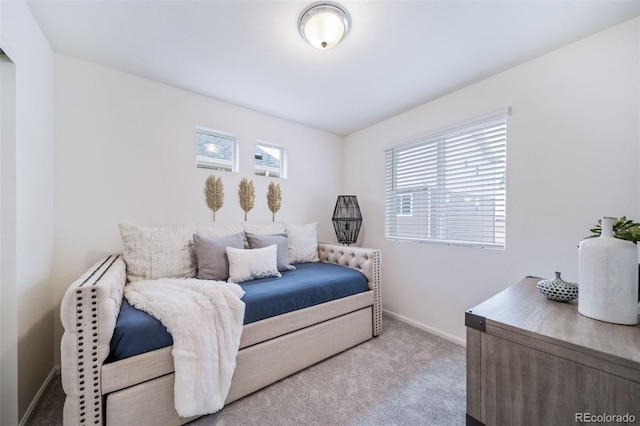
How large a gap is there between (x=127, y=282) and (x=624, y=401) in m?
2.64

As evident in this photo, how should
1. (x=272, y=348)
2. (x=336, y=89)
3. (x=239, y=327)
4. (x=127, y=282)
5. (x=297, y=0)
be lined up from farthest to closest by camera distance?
1. (x=336, y=89)
2. (x=127, y=282)
3. (x=272, y=348)
4. (x=239, y=327)
5. (x=297, y=0)

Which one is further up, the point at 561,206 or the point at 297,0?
the point at 297,0

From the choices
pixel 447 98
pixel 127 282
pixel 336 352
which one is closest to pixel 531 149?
pixel 447 98

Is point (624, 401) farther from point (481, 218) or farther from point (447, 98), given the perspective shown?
point (447, 98)

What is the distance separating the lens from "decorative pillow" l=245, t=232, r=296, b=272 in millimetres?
2383

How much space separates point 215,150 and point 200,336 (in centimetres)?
194

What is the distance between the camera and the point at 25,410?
1.38 meters

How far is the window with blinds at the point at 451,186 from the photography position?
209 centimetres

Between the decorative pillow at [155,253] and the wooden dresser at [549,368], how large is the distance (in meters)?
2.06

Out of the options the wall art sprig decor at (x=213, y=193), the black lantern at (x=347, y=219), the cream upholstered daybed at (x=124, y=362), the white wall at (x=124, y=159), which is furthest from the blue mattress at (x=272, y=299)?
the wall art sprig decor at (x=213, y=193)

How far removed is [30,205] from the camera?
147cm

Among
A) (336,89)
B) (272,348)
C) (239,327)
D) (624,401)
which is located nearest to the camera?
(624,401)

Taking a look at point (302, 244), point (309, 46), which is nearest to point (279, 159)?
point (302, 244)

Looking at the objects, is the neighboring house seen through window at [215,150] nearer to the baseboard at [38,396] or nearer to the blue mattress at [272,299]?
the blue mattress at [272,299]
